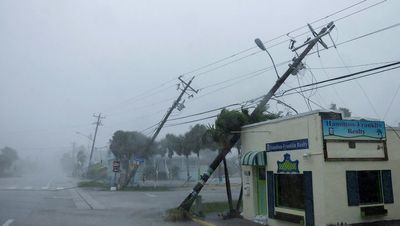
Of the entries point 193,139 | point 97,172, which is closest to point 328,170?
point 193,139

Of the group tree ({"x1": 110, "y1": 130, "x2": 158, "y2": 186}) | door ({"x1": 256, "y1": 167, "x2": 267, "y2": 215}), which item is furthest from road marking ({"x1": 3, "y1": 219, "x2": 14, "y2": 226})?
tree ({"x1": 110, "y1": 130, "x2": 158, "y2": 186})

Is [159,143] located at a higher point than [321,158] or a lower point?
higher

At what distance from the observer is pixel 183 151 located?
194 ft

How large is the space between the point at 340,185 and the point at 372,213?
1.48m

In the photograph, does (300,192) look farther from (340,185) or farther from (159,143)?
(159,143)

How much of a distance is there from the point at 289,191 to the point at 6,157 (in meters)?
108

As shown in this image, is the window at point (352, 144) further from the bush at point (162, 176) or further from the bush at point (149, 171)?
the bush at point (162, 176)

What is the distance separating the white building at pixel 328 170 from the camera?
13.4m

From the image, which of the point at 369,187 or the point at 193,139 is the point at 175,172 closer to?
the point at 193,139

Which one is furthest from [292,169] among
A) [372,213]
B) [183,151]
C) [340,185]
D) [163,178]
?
[163,178]

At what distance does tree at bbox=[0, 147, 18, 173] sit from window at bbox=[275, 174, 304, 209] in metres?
103

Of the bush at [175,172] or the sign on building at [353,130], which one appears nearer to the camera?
the sign on building at [353,130]

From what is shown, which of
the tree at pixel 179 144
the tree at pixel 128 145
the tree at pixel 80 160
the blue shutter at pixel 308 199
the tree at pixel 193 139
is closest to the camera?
the blue shutter at pixel 308 199

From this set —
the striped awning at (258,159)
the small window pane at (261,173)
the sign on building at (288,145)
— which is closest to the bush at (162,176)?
the small window pane at (261,173)
